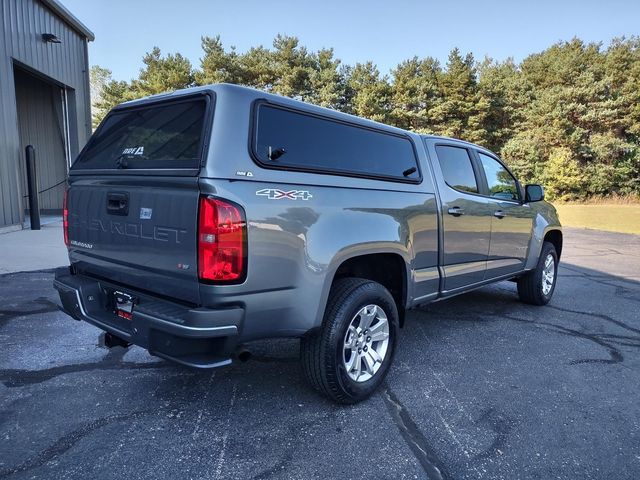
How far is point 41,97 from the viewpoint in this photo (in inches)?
549

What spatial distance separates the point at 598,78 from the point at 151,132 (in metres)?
41.7

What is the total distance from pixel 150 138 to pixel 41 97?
13.8 m

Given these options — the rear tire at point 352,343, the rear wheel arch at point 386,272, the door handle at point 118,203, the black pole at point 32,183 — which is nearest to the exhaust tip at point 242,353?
the rear tire at point 352,343

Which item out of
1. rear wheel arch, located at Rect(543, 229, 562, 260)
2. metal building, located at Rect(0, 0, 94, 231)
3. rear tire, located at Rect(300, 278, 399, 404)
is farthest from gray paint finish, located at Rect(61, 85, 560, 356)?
metal building, located at Rect(0, 0, 94, 231)

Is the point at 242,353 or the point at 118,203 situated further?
the point at 118,203

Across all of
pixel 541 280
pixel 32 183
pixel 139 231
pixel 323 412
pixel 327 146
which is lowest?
pixel 323 412

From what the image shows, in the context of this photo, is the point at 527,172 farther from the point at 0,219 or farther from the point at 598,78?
the point at 0,219

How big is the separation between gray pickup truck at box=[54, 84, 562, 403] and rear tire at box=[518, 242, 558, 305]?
2200 millimetres

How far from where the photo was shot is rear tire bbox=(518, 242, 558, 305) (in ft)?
18.2

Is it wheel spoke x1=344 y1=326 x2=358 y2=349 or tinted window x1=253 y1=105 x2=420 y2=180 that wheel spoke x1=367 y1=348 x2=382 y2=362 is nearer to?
wheel spoke x1=344 y1=326 x2=358 y2=349

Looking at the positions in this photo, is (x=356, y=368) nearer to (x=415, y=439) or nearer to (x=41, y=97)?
(x=415, y=439)

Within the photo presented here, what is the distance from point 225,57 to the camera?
33031 millimetres

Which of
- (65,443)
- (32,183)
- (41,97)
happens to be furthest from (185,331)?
(41,97)

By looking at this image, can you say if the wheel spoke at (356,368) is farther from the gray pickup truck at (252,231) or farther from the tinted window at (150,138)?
the tinted window at (150,138)
